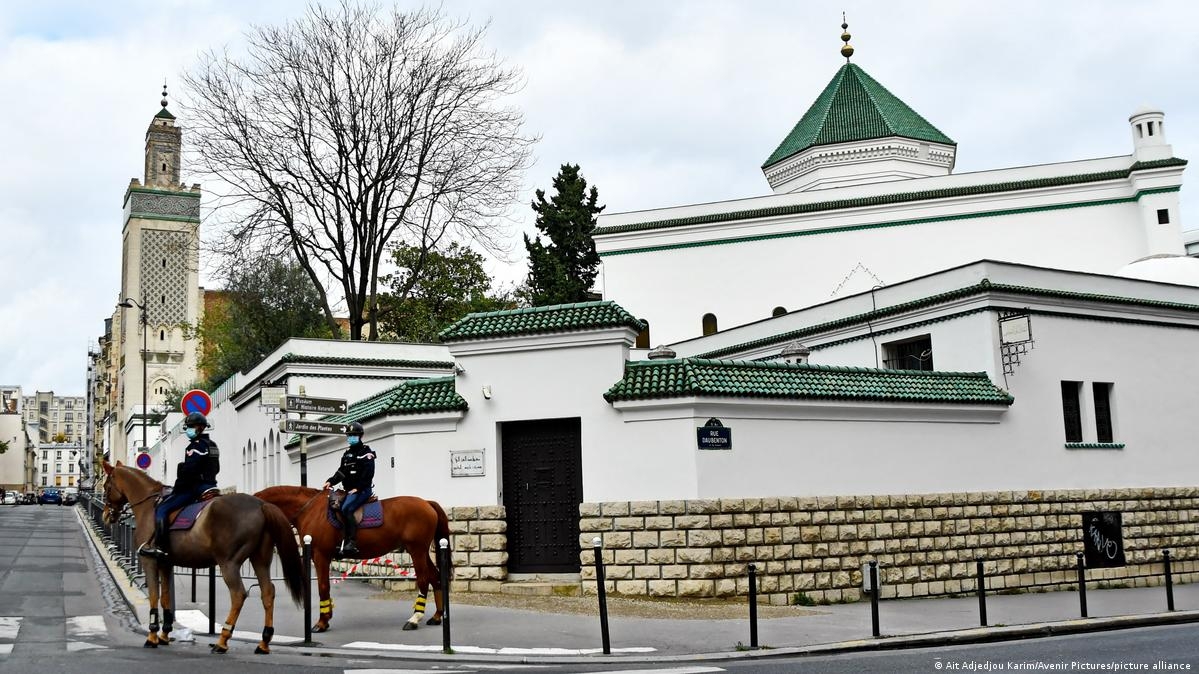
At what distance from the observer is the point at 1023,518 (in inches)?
773

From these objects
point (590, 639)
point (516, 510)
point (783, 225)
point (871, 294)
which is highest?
point (783, 225)

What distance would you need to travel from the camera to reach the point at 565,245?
51812 millimetres

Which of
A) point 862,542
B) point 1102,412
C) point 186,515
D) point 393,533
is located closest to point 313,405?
point 393,533

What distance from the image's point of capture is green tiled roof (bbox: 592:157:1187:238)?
1345 inches

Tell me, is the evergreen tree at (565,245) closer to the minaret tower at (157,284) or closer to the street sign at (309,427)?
the street sign at (309,427)

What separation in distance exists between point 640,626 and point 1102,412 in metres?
12.8

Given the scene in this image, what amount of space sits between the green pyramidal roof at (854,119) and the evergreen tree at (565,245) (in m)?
13.2

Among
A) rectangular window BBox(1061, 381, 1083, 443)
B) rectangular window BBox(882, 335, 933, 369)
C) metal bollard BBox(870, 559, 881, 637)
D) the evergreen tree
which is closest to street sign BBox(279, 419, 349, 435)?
metal bollard BBox(870, 559, 881, 637)

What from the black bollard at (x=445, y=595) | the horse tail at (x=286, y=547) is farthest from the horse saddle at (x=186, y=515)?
the black bollard at (x=445, y=595)

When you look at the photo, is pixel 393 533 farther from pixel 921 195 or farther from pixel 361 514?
pixel 921 195

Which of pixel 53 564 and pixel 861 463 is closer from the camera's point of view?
pixel 861 463

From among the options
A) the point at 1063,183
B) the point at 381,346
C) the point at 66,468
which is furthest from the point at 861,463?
the point at 66,468

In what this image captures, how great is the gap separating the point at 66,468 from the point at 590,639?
693 ft

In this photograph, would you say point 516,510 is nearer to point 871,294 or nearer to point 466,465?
point 466,465
